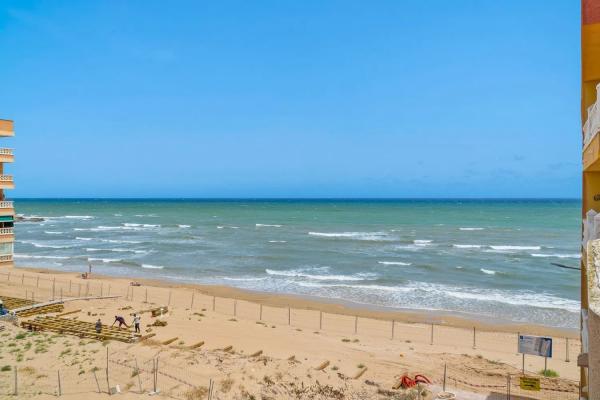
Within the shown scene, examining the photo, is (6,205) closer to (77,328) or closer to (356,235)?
(77,328)

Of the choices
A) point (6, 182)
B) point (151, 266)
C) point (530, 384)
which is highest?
point (6, 182)

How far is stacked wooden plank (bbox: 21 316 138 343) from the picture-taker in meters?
21.0

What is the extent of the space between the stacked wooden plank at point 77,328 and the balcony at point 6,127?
30.0ft

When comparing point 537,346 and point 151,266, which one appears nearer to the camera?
point 537,346

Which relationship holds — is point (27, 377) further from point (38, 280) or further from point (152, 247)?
point (152, 247)

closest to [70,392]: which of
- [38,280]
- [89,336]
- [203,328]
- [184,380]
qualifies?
[184,380]

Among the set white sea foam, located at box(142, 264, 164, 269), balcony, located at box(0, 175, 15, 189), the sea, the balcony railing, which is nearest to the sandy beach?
the sea

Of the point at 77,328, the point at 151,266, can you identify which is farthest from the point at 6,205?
the point at 151,266

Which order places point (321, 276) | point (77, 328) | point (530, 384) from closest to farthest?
point (530, 384)
point (77, 328)
point (321, 276)

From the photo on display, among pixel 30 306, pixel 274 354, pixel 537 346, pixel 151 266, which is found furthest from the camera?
pixel 151 266

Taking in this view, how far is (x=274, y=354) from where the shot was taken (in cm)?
2005

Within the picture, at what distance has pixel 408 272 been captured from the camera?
42.0 metres

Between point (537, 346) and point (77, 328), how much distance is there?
19.2 m

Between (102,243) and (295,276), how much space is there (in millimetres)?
34523
